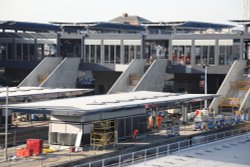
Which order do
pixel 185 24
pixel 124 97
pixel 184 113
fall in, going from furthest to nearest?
1. pixel 185 24
2. pixel 184 113
3. pixel 124 97

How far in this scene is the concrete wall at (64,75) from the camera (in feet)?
243

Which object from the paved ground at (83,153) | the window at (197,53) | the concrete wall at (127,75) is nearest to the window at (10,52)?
the concrete wall at (127,75)

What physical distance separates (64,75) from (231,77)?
23.5 metres

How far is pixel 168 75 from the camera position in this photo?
249 ft

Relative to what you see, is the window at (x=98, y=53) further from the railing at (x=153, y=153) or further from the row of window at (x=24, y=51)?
the railing at (x=153, y=153)

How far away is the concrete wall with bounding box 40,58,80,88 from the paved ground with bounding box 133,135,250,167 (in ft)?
116

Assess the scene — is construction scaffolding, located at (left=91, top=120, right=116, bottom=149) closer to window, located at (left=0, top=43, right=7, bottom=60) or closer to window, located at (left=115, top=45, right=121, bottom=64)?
window, located at (left=115, top=45, right=121, bottom=64)

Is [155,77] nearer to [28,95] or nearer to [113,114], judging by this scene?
[28,95]

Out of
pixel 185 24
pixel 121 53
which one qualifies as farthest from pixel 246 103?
pixel 185 24

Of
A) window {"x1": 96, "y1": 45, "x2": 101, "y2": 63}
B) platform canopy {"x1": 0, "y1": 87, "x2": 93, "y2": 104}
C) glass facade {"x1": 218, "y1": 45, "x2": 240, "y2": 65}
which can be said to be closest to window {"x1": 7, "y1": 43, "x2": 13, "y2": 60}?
Result: window {"x1": 96, "y1": 45, "x2": 101, "y2": 63}

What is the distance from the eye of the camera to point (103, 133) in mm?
40406

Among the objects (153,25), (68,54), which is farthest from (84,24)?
(153,25)

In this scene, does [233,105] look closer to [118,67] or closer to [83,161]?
[118,67]

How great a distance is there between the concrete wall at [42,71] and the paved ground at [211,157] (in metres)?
38.2
